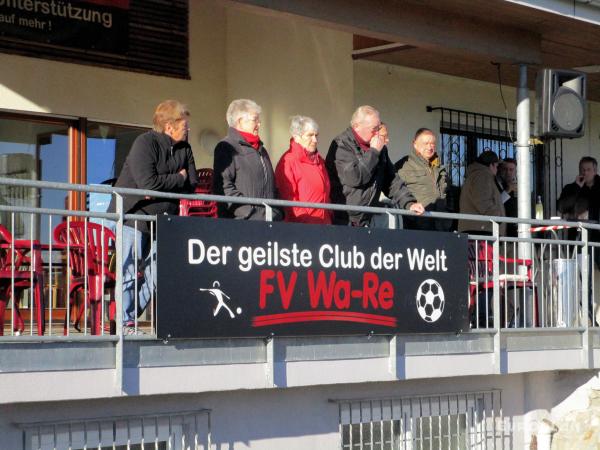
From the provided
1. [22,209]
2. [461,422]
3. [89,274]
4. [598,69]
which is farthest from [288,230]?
[598,69]

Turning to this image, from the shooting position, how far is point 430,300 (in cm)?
872

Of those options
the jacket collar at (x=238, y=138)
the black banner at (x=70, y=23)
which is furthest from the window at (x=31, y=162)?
the jacket collar at (x=238, y=138)

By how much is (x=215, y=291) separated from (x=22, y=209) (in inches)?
56.1

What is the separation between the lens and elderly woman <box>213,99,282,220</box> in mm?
8117

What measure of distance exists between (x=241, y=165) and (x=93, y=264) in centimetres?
131

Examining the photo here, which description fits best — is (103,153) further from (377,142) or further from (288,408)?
(288,408)

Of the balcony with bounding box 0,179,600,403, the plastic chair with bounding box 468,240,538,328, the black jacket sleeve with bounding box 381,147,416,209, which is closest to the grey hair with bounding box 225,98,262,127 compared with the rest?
the balcony with bounding box 0,179,600,403

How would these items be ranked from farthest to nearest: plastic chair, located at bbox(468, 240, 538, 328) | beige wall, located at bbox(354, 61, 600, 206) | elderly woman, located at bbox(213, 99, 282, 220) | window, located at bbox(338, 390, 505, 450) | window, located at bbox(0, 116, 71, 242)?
beige wall, located at bbox(354, 61, 600, 206) < window, located at bbox(0, 116, 71, 242) < plastic chair, located at bbox(468, 240, 538, 328) < window, located at bbox(338, 390, 505, 450) < elderly woman, located at bbox(213, 99, 282, 220)

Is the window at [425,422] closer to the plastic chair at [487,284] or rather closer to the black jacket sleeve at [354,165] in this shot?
the plastic chair at [487,284]

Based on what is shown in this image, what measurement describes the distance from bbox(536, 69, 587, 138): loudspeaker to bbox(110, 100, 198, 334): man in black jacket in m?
4.07

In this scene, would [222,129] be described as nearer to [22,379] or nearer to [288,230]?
[288,230]

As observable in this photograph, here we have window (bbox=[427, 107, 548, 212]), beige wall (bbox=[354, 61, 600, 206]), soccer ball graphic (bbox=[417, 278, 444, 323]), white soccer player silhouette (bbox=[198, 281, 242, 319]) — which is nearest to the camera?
white soccer player silhouette (bbox=[198, 281, 242, 319])

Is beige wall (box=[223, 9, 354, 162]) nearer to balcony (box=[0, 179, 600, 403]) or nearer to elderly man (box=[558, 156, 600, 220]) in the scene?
balcony (box=[0, 179, 600, 403])

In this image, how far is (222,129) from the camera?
39.0 feet
